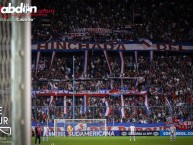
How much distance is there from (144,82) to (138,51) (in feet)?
14.0

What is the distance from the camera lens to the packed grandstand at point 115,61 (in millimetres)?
37281

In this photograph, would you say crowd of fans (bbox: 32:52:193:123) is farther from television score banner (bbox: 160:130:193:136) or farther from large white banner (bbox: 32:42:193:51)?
large white banner (bbox: 32:42:193:51)

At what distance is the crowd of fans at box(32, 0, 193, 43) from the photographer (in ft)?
149

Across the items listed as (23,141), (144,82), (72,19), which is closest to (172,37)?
(144,82)

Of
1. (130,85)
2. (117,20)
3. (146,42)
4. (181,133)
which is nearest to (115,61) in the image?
(146,42)

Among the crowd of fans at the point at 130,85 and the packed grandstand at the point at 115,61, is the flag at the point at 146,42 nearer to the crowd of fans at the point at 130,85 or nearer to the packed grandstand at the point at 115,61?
the packed grandstand at the point at 115,61

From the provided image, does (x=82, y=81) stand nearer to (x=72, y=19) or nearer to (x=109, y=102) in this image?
(x=109, y=102)

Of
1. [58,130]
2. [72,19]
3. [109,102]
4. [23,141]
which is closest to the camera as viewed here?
[23,141]

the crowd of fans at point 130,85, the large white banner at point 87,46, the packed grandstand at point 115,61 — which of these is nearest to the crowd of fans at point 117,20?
the packed grandstand at point 115,61

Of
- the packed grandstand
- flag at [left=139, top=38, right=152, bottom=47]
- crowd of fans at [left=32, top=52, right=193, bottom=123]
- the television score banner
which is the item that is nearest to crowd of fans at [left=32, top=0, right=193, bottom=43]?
the packed grandstand

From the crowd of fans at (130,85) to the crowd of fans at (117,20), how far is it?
7.09ft

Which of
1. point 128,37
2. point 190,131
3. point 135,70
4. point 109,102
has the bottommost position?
point 190,131

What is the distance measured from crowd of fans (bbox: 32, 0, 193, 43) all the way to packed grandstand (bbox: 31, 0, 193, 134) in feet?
0.36

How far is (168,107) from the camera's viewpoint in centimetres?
3694
